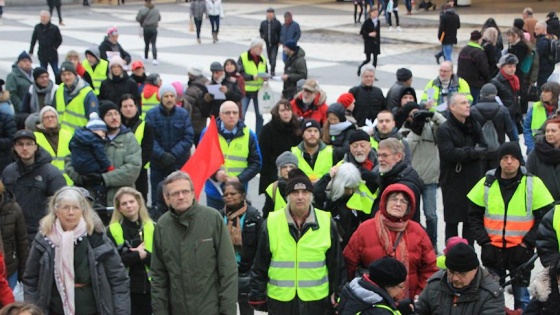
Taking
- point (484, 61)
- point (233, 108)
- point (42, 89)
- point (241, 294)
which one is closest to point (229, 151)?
point (233, 108)

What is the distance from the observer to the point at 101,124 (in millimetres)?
10281

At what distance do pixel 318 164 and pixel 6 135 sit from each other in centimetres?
389

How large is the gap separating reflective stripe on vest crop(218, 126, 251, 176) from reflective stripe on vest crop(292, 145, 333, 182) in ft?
3.52

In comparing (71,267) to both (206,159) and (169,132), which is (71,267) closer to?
(206,159)

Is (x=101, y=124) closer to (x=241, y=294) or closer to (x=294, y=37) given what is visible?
(x=241, y=294)

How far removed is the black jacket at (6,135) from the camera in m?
11.4

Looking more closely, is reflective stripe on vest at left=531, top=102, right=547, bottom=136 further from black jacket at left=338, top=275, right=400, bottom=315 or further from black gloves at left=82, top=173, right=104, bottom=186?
→ black jacket at left=338, top=275, right=400, bottom=315

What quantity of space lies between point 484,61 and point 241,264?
9.72 metres

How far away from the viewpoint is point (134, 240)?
26.5ft

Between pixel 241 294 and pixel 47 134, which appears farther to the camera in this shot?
pixel 47 134

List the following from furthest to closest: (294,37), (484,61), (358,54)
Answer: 1. (358,54)
2. (294,37)
3. (484,61)

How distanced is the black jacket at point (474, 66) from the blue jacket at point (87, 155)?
335 inches

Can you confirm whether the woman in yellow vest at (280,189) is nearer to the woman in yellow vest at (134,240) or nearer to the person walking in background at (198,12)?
the woman in yellow vest at (134,240)

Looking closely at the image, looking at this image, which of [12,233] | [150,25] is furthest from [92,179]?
[150,25]
